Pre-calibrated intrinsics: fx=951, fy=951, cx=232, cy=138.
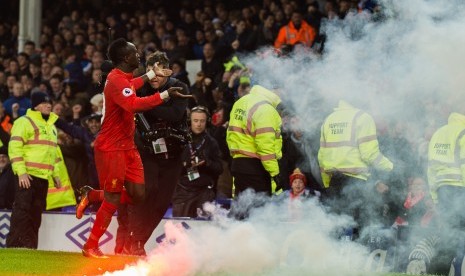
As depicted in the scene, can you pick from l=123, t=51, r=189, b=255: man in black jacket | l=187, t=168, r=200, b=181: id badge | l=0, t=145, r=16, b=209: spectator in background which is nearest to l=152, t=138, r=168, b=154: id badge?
l=123, t=51, r=189, b=255: man in black jacket

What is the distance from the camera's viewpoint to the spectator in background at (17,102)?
18562 millimetres

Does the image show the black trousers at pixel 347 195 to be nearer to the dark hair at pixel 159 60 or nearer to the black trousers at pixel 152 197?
the black trousers at pixel 152 197

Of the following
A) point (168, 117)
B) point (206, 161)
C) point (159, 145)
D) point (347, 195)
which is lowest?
point (347, 195)

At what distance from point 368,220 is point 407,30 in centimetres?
219

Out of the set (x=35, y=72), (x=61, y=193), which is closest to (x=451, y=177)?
(x=61, y=193)

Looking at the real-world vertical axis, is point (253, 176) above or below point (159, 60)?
below

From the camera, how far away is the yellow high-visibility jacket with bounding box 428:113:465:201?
33.6ft

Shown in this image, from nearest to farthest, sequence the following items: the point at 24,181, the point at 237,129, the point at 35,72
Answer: the point at 237,129
the point at 24,181
the point at 35,72

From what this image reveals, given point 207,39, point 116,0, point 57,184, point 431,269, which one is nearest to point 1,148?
point 57,184

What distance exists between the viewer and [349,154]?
35.2 ft

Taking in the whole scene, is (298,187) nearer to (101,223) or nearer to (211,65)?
(101,223)

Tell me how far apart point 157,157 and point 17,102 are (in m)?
9.00

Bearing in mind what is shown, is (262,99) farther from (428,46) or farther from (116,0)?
(116,0)

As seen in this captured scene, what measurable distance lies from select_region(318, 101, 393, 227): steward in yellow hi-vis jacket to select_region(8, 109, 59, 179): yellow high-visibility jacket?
13.7 ft
